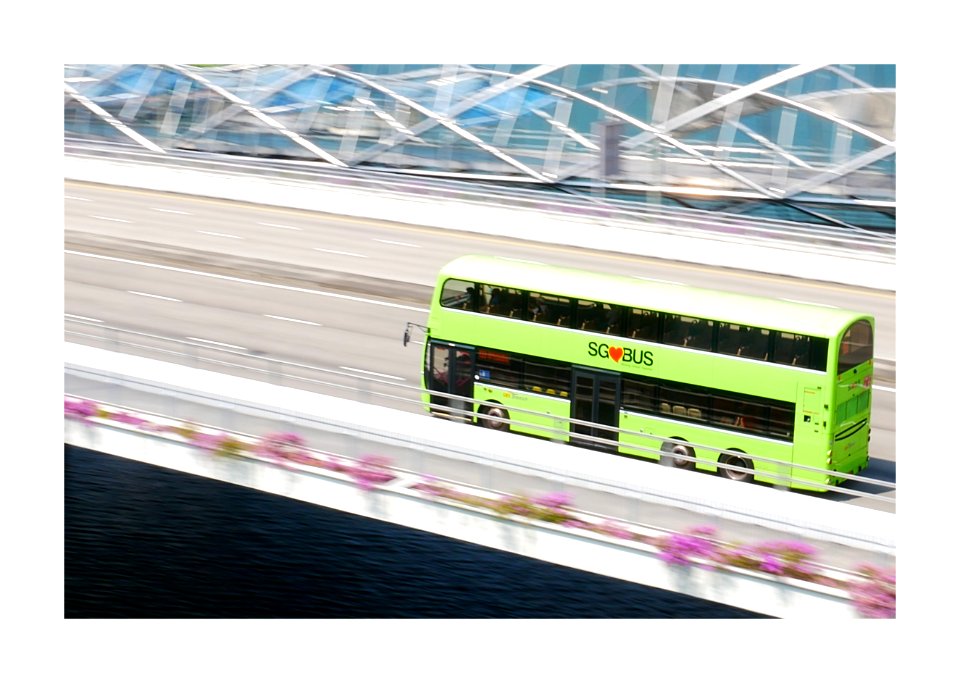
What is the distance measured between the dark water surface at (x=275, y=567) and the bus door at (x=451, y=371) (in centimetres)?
316

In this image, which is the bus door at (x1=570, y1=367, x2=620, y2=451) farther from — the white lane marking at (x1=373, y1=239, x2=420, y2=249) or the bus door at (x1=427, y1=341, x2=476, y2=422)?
the white lane marking at (x1=373, y1=239, x2=420, y2=249)

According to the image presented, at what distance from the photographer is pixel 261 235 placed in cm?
4719

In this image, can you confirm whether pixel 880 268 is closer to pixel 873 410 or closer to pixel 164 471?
pixel 873 410


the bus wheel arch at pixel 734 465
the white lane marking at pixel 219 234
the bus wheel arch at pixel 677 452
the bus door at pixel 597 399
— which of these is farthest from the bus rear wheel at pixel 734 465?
the white lane marking at pixel 219 234

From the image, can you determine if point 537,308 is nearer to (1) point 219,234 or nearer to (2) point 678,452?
(2) point 678,452

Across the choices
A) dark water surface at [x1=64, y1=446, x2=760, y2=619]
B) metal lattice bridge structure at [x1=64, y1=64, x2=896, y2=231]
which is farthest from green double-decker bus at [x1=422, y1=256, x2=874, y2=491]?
metal lattice bridge structure at [x1=64, y1=64, x2=896, y2=231]

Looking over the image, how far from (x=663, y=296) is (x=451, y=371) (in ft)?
17.2

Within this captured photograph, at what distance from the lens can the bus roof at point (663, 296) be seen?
2489cm

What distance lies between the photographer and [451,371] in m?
28.9

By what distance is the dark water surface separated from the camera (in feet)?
85.9

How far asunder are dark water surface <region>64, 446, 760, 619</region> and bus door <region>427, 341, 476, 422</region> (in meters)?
3.16

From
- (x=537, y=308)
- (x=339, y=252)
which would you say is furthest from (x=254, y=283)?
(x=537, y=308)

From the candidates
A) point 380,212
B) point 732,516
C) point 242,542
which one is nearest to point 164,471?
point 242,542

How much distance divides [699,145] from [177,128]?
2289cm
